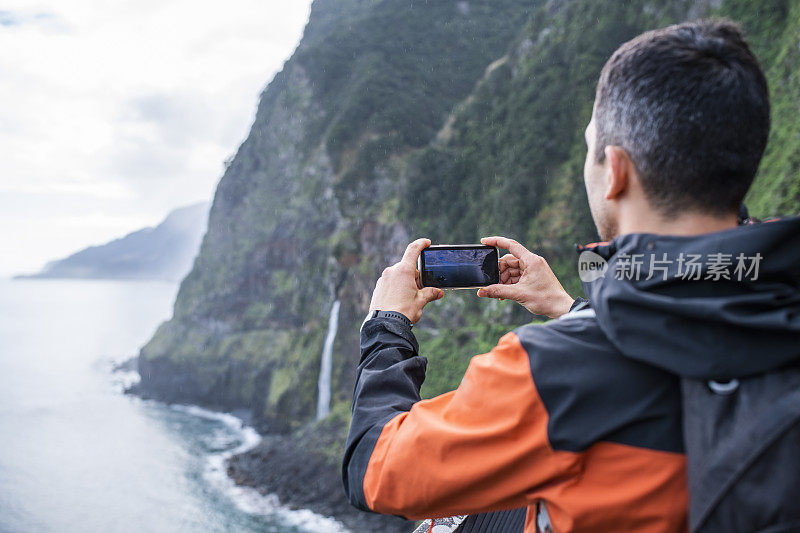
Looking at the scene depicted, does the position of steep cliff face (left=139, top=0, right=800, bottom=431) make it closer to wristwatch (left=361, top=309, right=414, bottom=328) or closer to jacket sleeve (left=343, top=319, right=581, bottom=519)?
wristwatch (left=361, top=309, right=414, bottom=328)

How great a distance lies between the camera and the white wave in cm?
2100

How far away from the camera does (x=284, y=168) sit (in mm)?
45062

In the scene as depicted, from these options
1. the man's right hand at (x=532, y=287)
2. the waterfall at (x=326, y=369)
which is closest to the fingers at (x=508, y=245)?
the man's right hand at (x=532, y=287)

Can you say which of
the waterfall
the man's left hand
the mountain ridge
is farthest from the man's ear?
the mountain ridge

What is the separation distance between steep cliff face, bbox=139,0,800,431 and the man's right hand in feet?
43.8

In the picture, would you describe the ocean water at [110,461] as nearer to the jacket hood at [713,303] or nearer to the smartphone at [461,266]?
the smartphone at [461,266]

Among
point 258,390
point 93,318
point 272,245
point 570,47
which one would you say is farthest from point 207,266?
point 93,318

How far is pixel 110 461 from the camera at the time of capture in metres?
31.7

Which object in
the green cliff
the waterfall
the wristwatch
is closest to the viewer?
the wristwatch

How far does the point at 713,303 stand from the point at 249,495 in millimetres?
27254

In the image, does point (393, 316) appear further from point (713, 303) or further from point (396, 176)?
point (396, 176)

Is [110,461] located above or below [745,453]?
below

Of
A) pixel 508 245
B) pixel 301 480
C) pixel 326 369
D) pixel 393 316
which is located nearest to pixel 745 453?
pixel 393 316

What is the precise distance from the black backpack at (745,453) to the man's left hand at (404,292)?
97 cm
